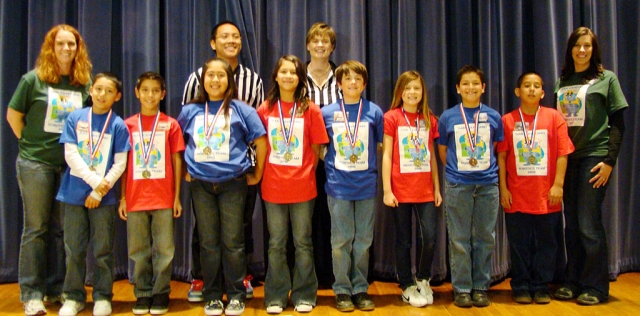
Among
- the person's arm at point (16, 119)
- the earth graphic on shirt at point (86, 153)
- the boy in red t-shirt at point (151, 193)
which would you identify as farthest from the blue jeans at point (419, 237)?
the person's arm at point (16, 119)

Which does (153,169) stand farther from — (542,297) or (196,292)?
(542,297)

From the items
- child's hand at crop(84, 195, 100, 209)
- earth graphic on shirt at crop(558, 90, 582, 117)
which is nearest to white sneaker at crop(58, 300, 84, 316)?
child's hand at crop(84, 195, 100, 209)

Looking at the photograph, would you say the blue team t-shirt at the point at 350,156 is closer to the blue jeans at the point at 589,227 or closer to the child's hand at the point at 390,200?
the child's hand at the point at 390,200

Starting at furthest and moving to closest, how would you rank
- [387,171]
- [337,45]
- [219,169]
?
[337,45] → [387,171] → [219,169]

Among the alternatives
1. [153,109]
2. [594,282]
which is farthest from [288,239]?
[594,282]

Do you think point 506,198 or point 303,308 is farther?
point 506,198

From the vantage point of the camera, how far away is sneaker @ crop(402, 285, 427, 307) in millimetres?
2830

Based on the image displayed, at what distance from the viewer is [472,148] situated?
2.82 metres

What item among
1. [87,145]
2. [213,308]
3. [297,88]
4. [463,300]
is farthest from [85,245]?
[463,300]

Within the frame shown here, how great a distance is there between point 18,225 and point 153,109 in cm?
157

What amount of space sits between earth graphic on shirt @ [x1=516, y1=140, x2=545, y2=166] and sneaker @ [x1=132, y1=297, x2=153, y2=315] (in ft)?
7.62

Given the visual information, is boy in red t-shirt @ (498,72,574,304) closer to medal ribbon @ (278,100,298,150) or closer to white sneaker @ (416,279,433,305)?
white sneaker @ (416,279,433,305)

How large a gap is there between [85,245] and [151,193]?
495mm

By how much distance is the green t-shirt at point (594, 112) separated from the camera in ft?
9.46
